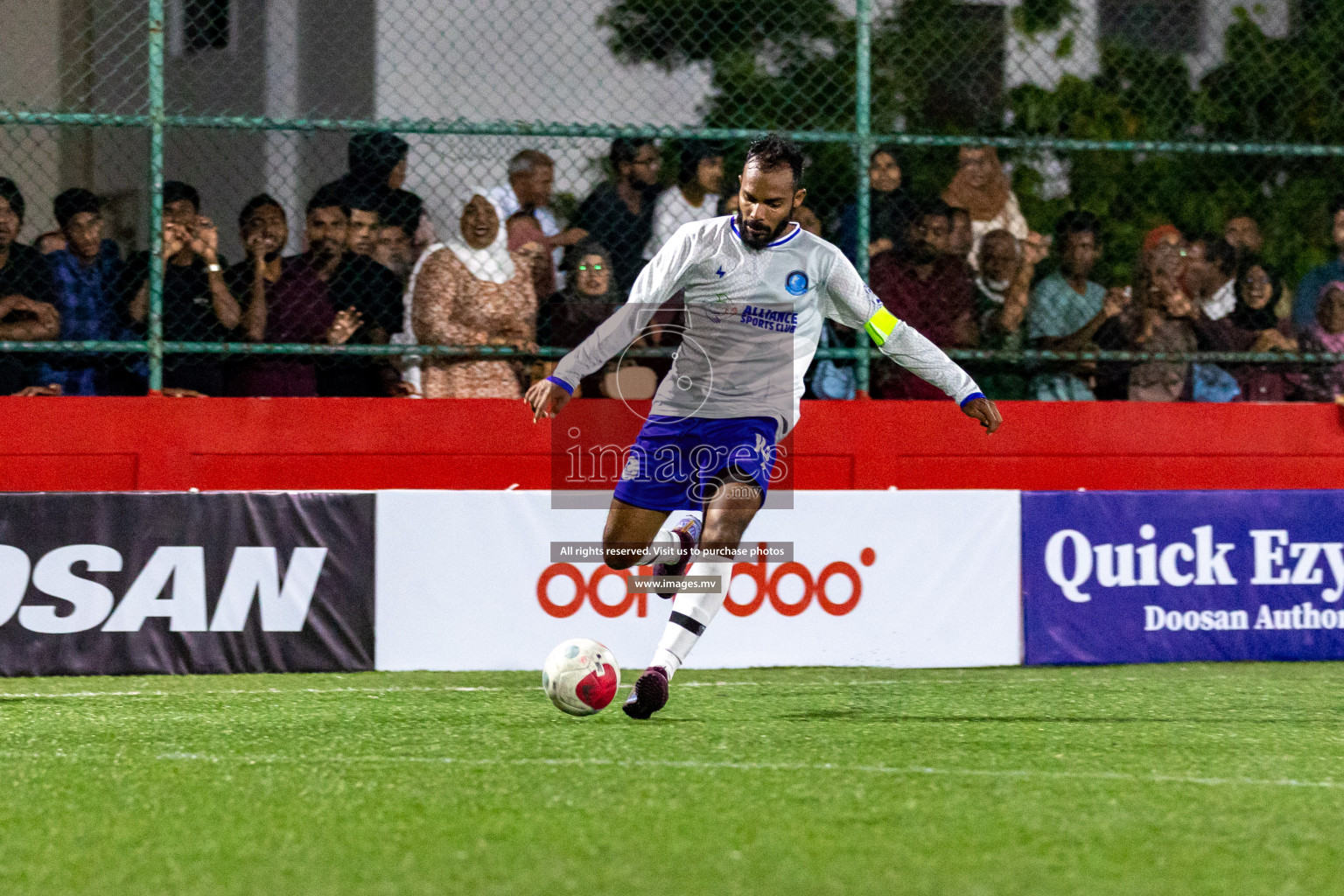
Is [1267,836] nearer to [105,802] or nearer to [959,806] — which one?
[959,806]

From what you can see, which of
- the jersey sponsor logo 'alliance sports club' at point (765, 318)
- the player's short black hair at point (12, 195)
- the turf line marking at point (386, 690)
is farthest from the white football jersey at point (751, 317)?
the player's short black hair at point (12, 195)

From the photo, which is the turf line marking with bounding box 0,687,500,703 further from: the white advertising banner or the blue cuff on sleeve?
the blue cuff on sleeve

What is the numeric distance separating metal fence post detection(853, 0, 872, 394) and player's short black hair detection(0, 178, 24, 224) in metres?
4.42

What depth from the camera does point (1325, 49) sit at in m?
9.77

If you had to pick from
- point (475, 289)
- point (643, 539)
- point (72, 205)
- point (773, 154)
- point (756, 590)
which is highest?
point (773, 154)

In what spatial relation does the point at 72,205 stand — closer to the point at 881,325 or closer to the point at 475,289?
the point at 475,289

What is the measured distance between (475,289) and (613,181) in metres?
0.95

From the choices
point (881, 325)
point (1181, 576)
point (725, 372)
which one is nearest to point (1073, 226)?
point (1181, 576)

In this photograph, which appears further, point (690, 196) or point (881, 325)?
point (690, 196)

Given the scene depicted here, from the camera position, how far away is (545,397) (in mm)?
5871

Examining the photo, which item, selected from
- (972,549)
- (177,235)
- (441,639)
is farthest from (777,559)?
(177,235)

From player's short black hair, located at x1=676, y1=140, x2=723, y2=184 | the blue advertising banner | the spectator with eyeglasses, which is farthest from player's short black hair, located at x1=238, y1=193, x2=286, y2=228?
the spectator with eyeglasses

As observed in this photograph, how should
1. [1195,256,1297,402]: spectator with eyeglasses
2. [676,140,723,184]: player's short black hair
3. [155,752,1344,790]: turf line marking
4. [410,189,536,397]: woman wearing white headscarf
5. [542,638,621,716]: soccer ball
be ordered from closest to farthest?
[155,752,1344,790]: turf line marking < [542,638,621,716]: soccer ball < [410,189,536,397]: woman wearing white headscarf < [676,140,723,184]: player's short black hair < [1195,256,1297,402]: spectator with eyeglasses

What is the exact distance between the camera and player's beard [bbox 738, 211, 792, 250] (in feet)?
20.6
